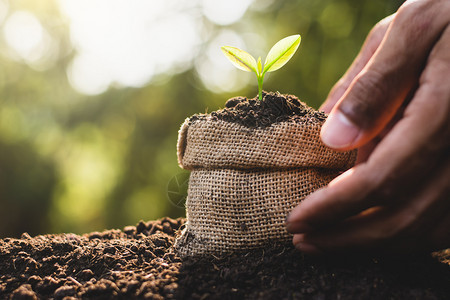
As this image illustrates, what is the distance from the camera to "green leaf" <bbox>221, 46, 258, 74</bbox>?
1409mm

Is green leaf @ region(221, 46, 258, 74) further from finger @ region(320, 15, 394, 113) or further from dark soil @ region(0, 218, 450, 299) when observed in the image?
finger @ region(320, 15, 394, 113)

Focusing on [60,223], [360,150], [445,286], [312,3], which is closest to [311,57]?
[312,3]

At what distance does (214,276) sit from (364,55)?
1791 mm

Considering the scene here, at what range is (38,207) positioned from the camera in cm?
580

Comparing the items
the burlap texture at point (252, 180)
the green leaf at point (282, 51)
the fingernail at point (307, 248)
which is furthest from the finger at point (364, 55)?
the fingernail at point (307, 248)

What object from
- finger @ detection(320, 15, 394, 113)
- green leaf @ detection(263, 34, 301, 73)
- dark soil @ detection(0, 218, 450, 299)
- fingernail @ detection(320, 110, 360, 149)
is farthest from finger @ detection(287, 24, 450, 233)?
finger @ detection(320, 15, 394, 113)

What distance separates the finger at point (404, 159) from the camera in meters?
0.94

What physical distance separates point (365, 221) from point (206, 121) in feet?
2.41

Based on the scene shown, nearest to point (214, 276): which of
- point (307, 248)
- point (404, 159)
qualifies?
point (307, 248)

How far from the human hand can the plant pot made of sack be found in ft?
0.61

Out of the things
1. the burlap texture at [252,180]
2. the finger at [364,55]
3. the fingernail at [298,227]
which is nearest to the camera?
the fingernail at [298,227]

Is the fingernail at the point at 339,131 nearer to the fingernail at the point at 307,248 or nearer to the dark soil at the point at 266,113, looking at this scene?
the dark soil at the point at 266,113

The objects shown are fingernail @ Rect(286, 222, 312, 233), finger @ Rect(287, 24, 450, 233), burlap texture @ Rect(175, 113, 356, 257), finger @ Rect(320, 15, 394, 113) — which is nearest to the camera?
finger @ Rect(287, 24, 450, 233)

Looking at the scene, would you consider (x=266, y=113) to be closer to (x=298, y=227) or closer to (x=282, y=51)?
(x=282, y=51)
